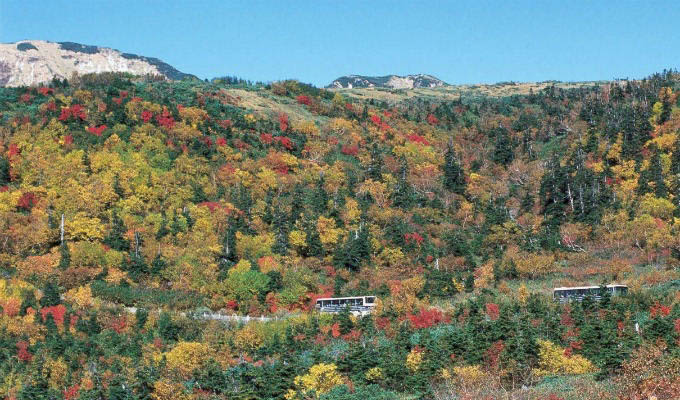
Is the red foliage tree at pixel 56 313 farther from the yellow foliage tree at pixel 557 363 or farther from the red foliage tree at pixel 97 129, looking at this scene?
the yellow foliage tree at pixel 557 363

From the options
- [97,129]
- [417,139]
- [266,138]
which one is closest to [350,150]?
[266,138]

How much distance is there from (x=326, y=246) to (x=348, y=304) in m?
17.0

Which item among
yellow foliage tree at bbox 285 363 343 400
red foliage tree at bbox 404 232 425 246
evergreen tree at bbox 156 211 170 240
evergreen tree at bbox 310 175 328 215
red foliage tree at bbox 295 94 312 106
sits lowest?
yellow foliage tree at bbox 285 363 343 400

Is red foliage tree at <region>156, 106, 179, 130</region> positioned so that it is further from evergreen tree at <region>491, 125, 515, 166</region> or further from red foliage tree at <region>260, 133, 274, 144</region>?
evergreen tree at <region>491, 125, 515, 166</region>

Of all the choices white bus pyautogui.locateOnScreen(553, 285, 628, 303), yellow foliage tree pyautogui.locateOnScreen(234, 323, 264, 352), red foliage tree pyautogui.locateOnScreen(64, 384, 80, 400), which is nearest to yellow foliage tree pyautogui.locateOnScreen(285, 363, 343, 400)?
yellow foliage tree pyautogui.locateOnScreen(234, 323, 264, 352)

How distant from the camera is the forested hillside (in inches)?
2753

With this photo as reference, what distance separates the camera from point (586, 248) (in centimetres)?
10462

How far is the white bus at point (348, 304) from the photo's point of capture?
89562mm

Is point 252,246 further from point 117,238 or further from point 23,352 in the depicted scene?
point 23,352

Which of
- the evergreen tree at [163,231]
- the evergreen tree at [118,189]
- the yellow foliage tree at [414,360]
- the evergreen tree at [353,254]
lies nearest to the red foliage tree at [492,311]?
the yellow foliage tree at [414,360]

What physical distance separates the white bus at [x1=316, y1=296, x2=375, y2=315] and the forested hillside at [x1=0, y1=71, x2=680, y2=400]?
2.13m

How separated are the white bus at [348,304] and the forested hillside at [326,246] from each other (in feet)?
6.99

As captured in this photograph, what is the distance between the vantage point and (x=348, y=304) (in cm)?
8956

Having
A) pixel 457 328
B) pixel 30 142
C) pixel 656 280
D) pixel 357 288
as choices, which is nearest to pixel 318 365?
pixel 457 328
